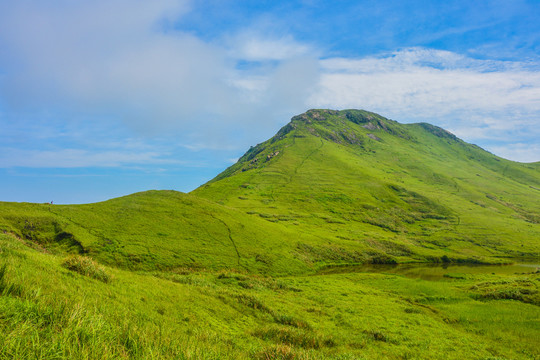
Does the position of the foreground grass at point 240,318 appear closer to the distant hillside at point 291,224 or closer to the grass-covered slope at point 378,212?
the distant hillside at point 291,224

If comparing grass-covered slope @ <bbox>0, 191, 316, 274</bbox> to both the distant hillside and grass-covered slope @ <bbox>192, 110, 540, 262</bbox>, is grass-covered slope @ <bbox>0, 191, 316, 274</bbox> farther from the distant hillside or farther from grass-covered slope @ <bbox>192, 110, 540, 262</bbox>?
grass-covered slope @ <bbox>192, 110, 540, 262</bbox>

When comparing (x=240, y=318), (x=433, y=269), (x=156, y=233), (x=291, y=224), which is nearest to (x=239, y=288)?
(x=240, y=318)

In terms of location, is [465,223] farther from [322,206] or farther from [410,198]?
[322,206]

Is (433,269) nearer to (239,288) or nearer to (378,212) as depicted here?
(378,212)

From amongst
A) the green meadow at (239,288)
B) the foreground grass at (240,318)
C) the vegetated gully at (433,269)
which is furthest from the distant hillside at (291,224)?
the foreground grass at (240,318)

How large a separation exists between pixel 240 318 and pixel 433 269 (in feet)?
232

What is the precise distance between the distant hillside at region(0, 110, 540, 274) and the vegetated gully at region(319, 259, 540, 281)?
3562 millimetres

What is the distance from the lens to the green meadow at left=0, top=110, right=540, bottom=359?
6363 millimetres

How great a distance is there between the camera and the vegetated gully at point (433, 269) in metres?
58.9

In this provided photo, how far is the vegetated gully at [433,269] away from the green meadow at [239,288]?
1.32 meters

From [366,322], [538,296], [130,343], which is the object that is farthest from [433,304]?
[130,343]

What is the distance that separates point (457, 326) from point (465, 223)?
430ft

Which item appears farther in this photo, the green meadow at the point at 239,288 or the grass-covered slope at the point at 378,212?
the grass-covered slope at the point at 378,212

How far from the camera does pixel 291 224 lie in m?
87.8
